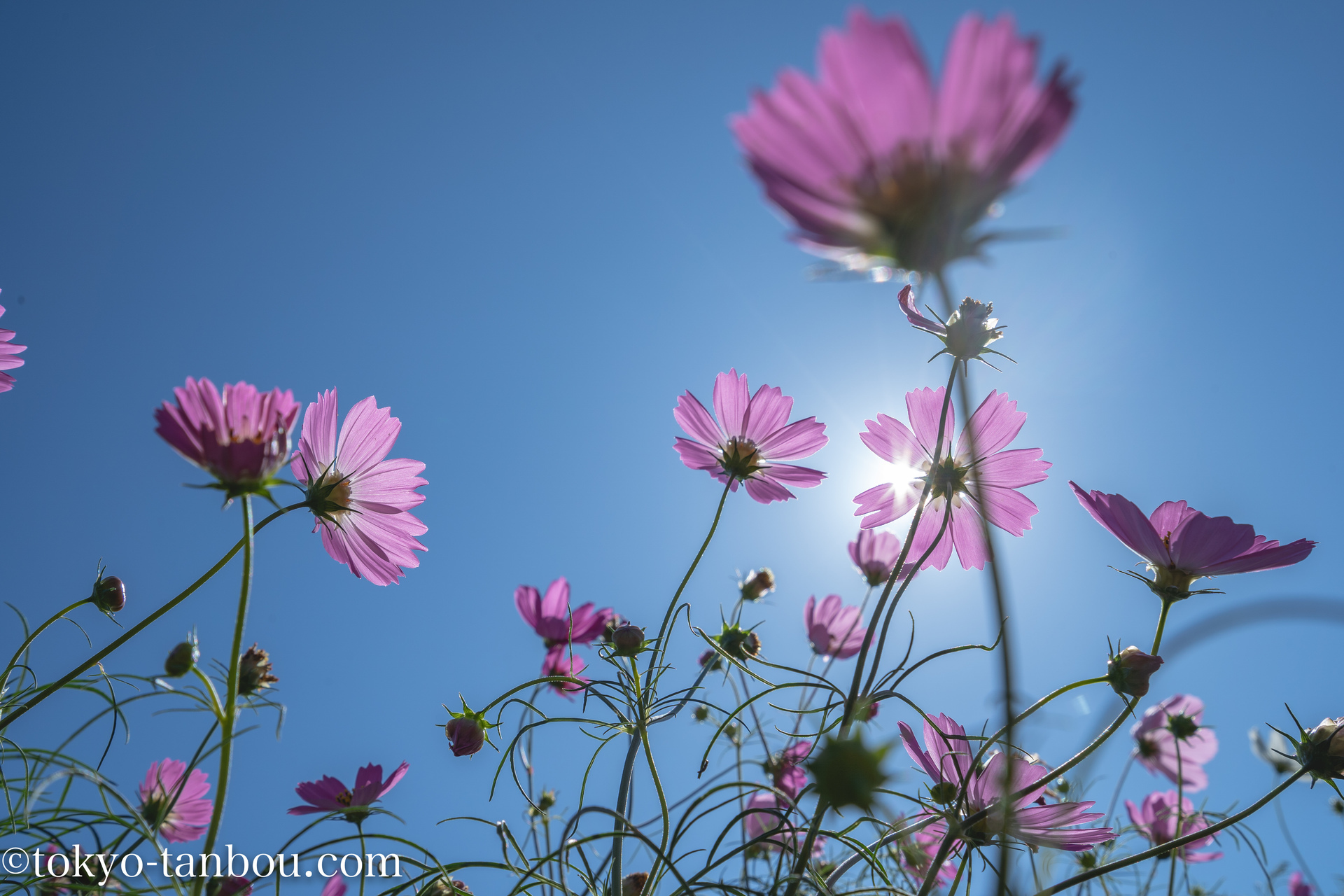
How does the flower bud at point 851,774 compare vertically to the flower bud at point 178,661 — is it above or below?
below

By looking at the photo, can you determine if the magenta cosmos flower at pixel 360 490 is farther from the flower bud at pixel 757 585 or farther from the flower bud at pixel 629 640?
the flower bud at pixel 757 585

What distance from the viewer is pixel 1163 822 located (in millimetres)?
1226

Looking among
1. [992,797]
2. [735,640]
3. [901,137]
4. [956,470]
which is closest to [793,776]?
[735,640]

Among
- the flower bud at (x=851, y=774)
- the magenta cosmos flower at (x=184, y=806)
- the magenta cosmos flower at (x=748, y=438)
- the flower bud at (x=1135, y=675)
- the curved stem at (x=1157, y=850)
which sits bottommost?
the curved stem at (x=1157, y=850)

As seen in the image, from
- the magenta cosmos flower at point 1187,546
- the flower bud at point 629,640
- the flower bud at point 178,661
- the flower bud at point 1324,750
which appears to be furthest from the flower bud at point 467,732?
the flower bud at point 1324,750

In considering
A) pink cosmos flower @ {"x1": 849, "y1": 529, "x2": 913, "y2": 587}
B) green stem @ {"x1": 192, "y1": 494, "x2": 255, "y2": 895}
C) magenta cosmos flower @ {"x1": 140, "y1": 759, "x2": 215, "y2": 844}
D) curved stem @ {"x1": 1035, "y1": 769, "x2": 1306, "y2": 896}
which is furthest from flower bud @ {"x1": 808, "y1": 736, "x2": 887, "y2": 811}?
magenta cosmos flower @ {"x1": 140, "y1": 759, "x2": 215, "y2": 844}

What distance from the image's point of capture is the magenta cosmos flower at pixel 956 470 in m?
0.80

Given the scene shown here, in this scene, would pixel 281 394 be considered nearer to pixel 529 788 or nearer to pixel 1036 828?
pixel 529 788

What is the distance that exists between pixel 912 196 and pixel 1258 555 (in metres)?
0.57

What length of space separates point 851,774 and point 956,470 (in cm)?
51

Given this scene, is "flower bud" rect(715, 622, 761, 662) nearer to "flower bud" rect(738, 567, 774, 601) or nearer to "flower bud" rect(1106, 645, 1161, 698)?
"flower bud" rect(738, 567, 774, 601)

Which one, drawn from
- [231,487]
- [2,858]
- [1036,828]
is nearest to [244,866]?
[2,858]

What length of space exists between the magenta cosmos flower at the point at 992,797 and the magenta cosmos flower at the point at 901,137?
402 millimetres

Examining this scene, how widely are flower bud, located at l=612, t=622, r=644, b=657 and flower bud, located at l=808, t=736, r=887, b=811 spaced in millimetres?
442
